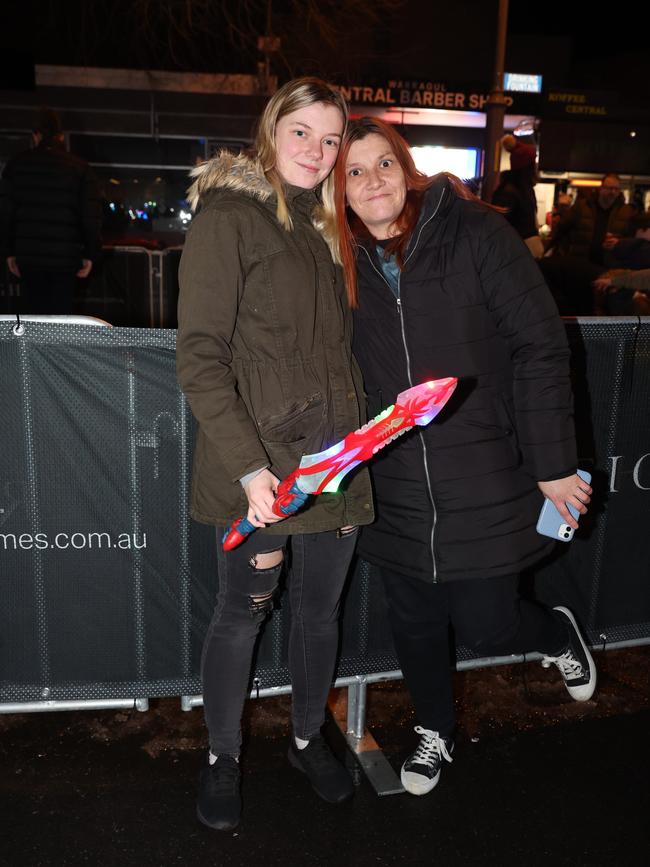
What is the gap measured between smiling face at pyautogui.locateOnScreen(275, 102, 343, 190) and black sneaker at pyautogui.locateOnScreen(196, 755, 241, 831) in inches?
75.8

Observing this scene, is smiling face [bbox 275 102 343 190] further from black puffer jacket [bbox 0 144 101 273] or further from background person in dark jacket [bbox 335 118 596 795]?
black puffer jacket [bbox 0 144 101 273]

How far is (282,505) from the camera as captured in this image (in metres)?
2.14

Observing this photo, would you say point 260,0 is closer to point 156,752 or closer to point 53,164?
point 53,164

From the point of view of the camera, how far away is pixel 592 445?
329 cm

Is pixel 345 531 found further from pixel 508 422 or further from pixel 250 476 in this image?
pixel 508 422

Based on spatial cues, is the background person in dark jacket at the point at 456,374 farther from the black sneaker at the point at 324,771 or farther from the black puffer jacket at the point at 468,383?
the black sneaker at the point at 324,771

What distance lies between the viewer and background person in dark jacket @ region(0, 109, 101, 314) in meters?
7.07

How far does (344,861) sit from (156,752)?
0.88 m

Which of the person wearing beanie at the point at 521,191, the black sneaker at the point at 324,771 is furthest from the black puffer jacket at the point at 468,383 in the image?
the person wearing beanie at the point at 521,191

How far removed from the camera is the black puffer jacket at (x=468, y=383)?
2463 mm

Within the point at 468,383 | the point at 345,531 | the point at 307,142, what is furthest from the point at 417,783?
the point at 307,142

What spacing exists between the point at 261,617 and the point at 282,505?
2.09 ft

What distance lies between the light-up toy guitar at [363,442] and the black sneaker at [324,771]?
1194 millimetres

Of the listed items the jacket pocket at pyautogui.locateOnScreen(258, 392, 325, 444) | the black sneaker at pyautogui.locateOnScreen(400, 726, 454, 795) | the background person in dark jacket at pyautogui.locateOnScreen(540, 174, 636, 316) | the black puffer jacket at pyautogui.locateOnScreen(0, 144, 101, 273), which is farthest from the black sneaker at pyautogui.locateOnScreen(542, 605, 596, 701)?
the background person in dark jacket at pyautogui.locateOnScreen(540, 174, 636, 316)
